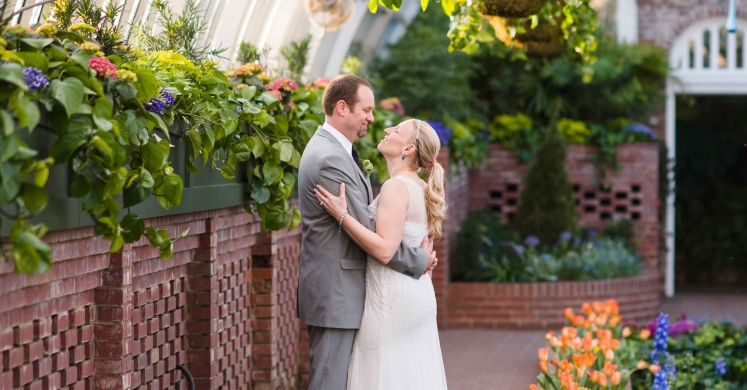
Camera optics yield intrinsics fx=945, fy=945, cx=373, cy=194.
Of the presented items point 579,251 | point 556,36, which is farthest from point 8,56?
point 579,251

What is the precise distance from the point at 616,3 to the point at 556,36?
5810 millimetres

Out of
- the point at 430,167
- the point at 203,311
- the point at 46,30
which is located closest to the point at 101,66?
the point at 46,30

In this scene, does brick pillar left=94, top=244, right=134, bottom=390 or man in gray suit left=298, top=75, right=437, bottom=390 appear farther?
man in gray suit left=298, top=75, right=437, bottom=390

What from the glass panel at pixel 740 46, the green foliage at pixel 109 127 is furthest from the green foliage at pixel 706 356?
the glass panel at pixel 740 46

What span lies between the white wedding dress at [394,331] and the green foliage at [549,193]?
6.49 meters

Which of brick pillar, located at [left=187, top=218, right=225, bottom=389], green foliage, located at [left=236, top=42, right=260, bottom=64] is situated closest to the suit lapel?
brick pillar, located at [left=187, top=218, right=225, bottom=389]

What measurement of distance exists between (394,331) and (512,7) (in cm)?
262

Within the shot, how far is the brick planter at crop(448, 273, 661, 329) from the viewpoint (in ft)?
29.9

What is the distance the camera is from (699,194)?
1332 cm

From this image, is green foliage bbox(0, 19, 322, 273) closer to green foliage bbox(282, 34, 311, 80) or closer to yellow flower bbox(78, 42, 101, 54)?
yellow flower bbox(78, 42, 101, 54)

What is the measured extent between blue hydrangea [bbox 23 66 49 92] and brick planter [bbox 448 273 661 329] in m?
7.12

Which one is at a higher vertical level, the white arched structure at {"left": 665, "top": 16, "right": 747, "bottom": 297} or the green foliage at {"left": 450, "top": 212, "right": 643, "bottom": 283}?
the white arched structure at {"left": 665, "top": 16, "right": 747, "bottom": 297}

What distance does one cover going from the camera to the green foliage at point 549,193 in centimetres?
1009

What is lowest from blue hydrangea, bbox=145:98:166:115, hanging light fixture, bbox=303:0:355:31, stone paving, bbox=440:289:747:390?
stone paving, bbox=440:289:747:390
